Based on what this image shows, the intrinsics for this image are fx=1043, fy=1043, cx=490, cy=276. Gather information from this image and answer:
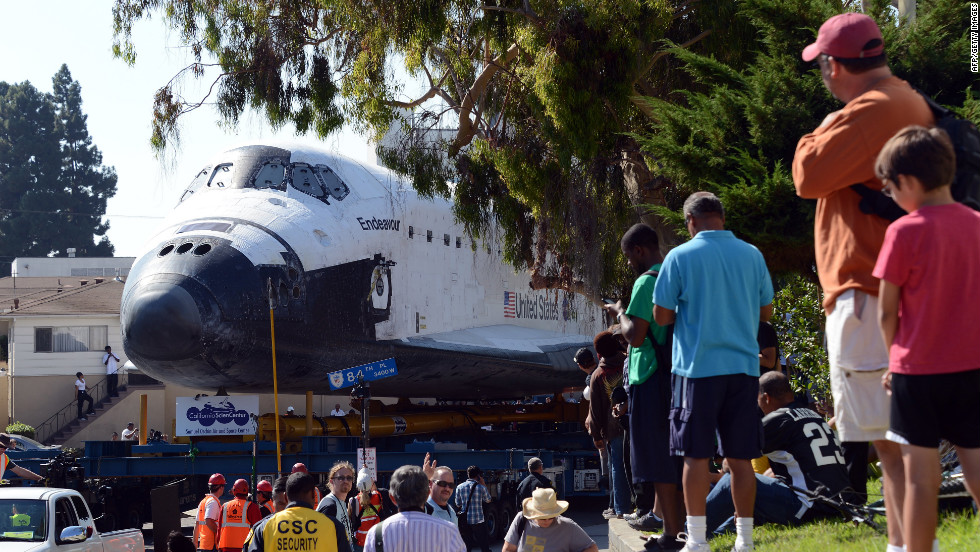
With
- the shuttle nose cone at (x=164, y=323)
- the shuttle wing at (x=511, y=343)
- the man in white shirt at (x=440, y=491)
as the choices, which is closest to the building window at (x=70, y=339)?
the shuttle wing at (x=511, y=343)

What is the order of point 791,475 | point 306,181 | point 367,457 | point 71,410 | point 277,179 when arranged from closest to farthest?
point 791,475 < point 367,457 < point 277,179 < point 306,181 < point 71,410

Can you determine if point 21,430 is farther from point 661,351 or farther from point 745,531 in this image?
point 745,531

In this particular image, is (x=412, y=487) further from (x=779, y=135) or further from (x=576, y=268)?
(x=576, y=268)

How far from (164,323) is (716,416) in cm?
770

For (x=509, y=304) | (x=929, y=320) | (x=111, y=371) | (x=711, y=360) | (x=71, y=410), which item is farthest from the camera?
(x=71, y=410)

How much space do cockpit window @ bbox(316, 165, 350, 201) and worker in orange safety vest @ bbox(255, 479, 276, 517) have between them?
5.04 m

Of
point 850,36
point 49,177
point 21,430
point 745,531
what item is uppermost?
point 49,177

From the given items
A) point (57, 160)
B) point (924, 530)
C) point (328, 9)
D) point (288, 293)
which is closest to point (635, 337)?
point (924, 530)

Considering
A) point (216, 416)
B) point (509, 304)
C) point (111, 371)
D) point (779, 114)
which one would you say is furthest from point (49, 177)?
point (779, 114)

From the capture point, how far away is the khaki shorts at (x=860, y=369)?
3.56 m

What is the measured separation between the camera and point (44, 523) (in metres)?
8.07

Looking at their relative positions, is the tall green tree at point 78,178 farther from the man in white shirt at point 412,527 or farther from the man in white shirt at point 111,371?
the man in white shirt at point 412,527

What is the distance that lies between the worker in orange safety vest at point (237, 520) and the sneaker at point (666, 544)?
208 inches

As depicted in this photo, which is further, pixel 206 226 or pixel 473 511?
pixel 206 226
